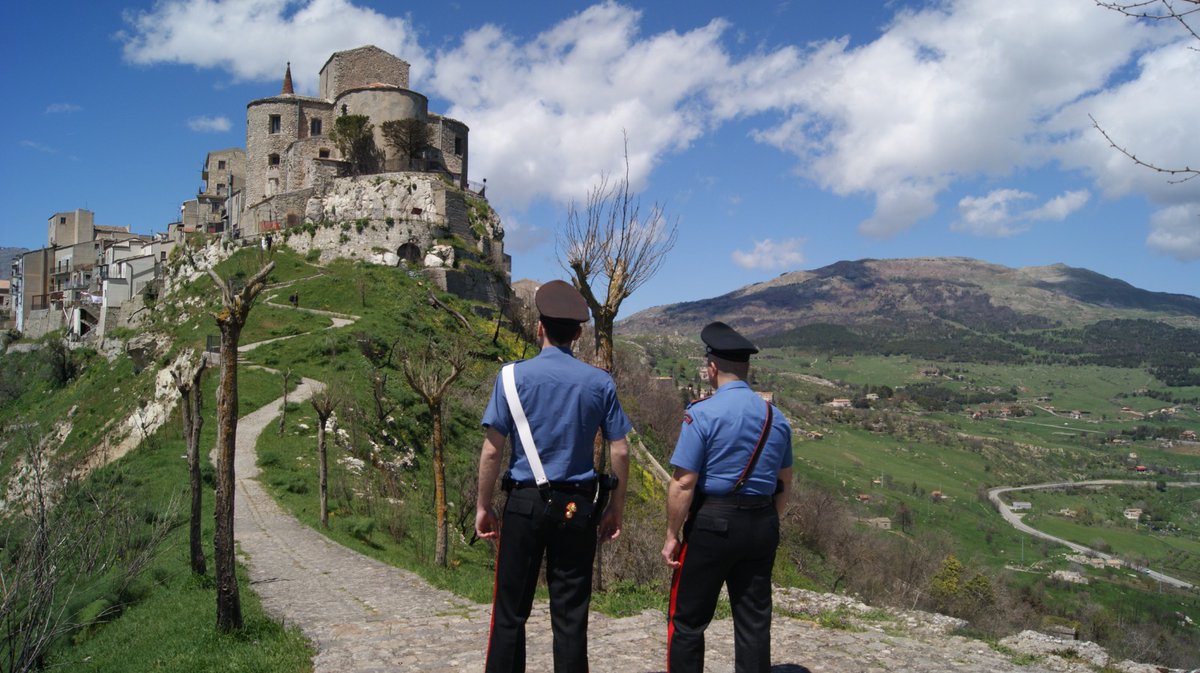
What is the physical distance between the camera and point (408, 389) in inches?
1179

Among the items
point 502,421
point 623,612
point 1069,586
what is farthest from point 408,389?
point 1069,586

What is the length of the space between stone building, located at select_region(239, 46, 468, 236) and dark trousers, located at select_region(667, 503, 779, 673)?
169ft

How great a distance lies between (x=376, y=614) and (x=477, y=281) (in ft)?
128

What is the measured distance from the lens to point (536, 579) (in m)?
4.95

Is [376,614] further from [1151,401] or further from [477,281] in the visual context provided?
[1151,401]

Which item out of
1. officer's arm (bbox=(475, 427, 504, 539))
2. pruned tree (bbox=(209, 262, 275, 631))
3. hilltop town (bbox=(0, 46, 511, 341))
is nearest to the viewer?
officer's arm (bbox=(475, 427, 504, 539))

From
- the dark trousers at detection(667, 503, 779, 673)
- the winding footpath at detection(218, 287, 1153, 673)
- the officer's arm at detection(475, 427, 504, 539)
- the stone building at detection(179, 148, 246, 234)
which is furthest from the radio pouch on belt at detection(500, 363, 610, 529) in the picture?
the stone building at detection(179, 148, 246, 234)

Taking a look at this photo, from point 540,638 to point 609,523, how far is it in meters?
2.96

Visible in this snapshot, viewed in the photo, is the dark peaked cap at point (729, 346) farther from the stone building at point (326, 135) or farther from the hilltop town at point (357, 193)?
the stone building at point (326, 135)

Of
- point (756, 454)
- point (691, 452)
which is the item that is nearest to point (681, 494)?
point (691, 452)

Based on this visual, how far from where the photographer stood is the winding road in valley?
73188 mm

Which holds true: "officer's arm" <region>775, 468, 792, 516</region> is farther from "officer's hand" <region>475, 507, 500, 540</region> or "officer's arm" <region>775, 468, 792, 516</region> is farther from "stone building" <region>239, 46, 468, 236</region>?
"stone building" <region>239, 46, 468, 236</region>

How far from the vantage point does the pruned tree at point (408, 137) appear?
52406 mm

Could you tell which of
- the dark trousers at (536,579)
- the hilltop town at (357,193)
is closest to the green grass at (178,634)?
the dark trousers at (536,579)
